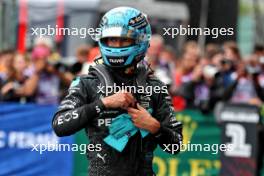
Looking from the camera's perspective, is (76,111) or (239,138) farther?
(239,138)

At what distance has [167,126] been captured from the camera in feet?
15.5

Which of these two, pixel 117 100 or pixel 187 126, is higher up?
pixel 117 100

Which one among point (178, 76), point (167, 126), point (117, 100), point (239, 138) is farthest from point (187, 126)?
point (117, 100)

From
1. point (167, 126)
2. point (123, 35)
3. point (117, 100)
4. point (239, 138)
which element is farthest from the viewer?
point (239, 138)

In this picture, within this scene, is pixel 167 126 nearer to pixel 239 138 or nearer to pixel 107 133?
pixel 107 133

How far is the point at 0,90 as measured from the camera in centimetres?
1022

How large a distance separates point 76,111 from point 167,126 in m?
0.60

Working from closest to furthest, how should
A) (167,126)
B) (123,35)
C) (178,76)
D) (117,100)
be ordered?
(117,100) → (123,35) → (167,126) → (178,76)

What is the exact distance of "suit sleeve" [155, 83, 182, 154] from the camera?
4707 mm

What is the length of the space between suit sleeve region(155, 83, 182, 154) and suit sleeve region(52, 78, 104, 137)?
0.45m

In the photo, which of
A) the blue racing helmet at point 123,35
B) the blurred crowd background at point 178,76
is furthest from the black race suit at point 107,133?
the blurred crowd background at point 178,76

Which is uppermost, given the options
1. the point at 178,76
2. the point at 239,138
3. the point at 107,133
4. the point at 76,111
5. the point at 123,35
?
the point at 123,35

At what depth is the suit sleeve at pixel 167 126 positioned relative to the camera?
4707 millimetres

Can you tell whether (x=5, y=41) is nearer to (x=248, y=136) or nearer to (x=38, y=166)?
(x=38, y=166)
